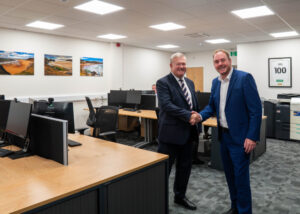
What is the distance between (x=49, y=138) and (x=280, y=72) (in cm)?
738

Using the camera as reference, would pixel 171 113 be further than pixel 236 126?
Yes

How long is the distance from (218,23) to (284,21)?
138 cm

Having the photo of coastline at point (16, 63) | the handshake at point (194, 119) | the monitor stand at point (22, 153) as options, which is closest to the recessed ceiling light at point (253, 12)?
the handshake at point (194, 119)

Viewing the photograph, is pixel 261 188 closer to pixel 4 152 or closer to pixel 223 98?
pixel 223 98

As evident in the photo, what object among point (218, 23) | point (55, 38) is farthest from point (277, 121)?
point (55, 38)

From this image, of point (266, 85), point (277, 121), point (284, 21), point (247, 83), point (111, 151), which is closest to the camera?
point (247, 83)

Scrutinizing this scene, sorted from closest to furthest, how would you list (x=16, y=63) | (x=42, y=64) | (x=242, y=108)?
1. (x=242, y=108)
2. (x=16, y=63)
3. (x=42, y=64)

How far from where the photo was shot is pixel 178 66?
2371 mm

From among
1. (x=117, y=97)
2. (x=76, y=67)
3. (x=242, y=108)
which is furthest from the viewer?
(x=76, y=67)

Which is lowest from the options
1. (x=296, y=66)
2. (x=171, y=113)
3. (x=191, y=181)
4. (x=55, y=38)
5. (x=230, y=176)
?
(x=191, y=181)

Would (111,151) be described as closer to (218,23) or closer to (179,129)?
(179,129)

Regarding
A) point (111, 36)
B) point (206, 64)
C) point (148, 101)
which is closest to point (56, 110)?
point (148, 101)

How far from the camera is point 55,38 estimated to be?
6.75 meters

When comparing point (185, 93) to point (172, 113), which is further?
point (185, 93)
